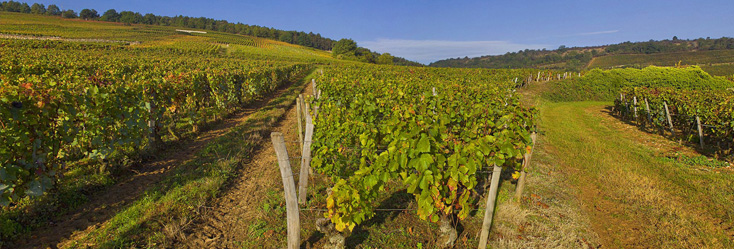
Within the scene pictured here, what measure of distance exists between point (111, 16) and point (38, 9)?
21030 mm

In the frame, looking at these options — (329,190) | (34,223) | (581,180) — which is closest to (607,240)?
(581,180)

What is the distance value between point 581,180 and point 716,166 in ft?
13.7

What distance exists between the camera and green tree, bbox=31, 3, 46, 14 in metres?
114

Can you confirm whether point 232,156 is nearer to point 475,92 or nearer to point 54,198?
point 54,198

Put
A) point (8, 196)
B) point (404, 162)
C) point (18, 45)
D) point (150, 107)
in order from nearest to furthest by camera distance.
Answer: point (404, 162)
point (8, 196)
point (150, 107)
point (18, 45)

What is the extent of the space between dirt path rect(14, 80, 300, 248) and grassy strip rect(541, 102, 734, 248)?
769 centimetres

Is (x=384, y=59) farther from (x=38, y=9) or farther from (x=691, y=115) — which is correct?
(x=38, y=9)

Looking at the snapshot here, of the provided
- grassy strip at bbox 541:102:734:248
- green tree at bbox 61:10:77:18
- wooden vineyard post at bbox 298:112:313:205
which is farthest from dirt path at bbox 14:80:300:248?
green tree at bbox 61:10:77:18

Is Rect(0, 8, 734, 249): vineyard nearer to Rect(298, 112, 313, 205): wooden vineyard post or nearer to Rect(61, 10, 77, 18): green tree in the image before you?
Rect(298, 112, 313, 205): wooden vineyard post

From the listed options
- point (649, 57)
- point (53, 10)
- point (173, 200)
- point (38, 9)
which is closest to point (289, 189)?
point (173, 200)

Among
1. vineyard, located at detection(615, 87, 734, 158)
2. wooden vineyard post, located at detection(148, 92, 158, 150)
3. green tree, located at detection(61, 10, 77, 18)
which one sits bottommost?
wooden vineyard post, located at detection(148, 92, 158, 150)

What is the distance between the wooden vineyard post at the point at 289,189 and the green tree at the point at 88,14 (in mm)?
159142

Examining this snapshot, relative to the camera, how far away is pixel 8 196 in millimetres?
4301

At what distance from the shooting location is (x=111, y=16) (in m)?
126
